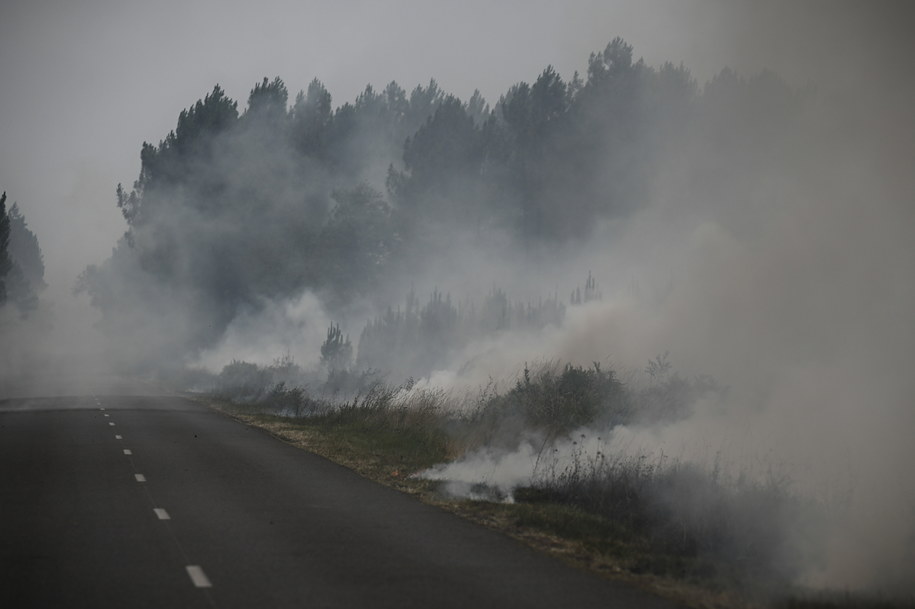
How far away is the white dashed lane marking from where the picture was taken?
341 inches

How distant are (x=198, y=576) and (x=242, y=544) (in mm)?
1677

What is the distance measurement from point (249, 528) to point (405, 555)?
2.40 meters

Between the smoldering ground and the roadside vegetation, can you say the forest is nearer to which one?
the smoldering ground

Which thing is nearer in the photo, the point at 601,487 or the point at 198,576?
the point at 198,576

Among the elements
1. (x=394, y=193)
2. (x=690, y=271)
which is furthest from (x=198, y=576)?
(x=394, y=193)

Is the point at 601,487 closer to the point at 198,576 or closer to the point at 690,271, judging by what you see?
the point at 198,576

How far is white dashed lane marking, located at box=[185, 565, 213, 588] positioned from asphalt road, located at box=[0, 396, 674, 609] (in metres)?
0.02

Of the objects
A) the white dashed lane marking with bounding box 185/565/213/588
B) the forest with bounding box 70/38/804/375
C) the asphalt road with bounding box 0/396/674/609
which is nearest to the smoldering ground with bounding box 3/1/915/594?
the forest with bounding box 70/38/804/375

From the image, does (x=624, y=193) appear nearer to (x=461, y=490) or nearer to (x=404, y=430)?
(x=404, y=430)

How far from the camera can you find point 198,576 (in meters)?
8.98

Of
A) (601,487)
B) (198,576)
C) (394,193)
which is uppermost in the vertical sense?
(394,193)

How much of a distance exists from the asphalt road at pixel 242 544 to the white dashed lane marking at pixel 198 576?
2cm

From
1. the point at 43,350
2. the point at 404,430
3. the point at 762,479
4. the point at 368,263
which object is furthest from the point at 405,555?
the point at 43,350

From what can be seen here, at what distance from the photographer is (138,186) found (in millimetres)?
84188
